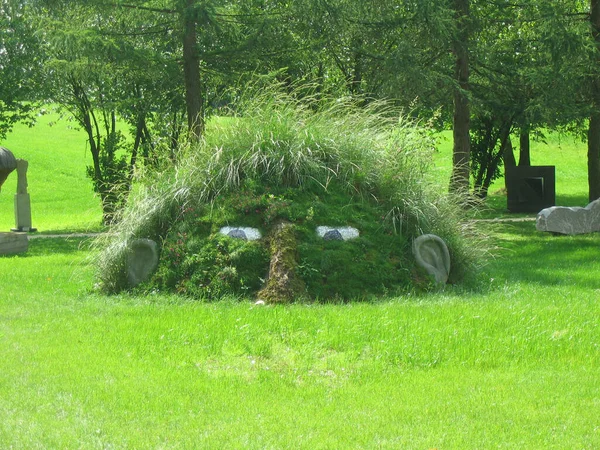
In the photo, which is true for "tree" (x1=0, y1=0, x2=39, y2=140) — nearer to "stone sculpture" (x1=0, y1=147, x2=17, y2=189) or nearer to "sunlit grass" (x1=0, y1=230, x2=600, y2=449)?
"stone sculpture" (x1=0, y1=147, x2=17, y2=189)

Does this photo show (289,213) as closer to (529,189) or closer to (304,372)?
(304,372)

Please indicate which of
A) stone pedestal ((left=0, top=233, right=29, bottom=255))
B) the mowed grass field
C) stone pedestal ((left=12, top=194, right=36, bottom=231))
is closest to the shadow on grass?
the mowed grass field

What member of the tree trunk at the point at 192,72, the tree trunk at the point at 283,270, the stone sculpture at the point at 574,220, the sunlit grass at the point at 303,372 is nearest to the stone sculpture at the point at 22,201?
the tree trunk at the point at 192,72

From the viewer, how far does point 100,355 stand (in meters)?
6.84

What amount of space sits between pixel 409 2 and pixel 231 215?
950cm

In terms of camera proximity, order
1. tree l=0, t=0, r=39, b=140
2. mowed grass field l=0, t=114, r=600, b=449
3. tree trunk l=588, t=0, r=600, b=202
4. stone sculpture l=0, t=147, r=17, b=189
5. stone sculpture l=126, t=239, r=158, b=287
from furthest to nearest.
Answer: tree l=0, t=0, r=39, b=140 → tree trunk l=588, t=0, r=600, b=202 → stone sculpture l=0, t=147, r=17, b=189 → stone sculpture l=126, t=239, r=158, b=287 → mowed grass field l=0, t=114, r=600, b=449

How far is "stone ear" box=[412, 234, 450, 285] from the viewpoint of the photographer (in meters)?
9.63

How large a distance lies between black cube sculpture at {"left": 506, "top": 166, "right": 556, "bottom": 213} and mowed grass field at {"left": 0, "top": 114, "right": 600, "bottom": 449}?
49.4 feet

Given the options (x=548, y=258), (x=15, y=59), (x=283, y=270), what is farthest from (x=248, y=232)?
(x=15, y=59)

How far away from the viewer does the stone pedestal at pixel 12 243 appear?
16156 mm

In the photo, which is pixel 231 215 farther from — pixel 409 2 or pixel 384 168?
pixel 409 2

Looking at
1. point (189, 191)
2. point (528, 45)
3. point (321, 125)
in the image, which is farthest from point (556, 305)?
point (528, 45)

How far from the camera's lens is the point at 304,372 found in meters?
6.36

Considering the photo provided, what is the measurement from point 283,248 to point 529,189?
1737 cm
